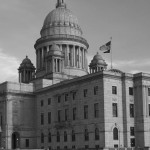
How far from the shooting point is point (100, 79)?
8812cm

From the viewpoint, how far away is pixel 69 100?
96.4 meters

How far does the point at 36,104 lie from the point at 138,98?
102 ft

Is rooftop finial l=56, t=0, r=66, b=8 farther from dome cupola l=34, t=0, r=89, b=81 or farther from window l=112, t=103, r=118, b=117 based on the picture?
window l=112, t=103, r=118, b=117

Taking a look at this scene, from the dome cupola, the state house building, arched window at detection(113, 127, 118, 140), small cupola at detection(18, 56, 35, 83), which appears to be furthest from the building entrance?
arched window at detection(113, 127, 118, 140)

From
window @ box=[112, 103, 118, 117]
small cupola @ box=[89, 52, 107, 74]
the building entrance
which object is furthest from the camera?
small cupola @ box=[89, 52, 107, 74]

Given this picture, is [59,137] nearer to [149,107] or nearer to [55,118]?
[55,118]

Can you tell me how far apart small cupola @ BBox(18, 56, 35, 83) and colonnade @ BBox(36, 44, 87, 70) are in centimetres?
255

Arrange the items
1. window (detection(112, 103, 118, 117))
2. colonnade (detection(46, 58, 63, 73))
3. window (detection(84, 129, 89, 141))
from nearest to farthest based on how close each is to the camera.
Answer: window (detection(112, 103, 118, 117)), window (detection(84, 129, 89, 141)), colonnade (detection(46, 58, 63, 73))

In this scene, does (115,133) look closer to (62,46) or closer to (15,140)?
(15,140)

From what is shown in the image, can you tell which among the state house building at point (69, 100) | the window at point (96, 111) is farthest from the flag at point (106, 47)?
the window at point (96, 111)

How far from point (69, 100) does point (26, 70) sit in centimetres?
3408

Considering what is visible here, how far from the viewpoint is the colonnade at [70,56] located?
12312 centimetres

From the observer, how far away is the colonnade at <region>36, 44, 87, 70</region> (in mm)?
123125

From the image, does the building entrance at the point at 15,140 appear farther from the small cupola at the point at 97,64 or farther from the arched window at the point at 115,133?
the small cupola at the point at 97,64
